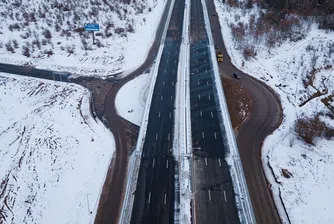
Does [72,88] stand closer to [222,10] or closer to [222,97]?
[222,97]

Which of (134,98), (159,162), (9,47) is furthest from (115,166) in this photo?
(9,47)

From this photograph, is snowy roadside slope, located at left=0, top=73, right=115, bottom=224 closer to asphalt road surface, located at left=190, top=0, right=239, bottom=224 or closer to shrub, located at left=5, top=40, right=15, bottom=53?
asphalt road surface, located at left=190, top=0, right=239, bottom=224

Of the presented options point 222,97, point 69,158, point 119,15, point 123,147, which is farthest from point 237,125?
point 119,15

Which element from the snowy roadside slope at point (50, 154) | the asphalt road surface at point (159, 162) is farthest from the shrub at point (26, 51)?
the asphalt road surface at point (159, 162)

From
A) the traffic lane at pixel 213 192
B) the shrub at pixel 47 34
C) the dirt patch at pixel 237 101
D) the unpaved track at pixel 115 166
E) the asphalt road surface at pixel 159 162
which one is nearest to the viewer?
the traffic lane at pixel 213 192

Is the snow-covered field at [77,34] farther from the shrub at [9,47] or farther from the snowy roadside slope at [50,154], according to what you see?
the snowy roadside slope at [50,154]

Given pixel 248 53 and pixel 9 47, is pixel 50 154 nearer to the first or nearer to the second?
pixel 9 47
